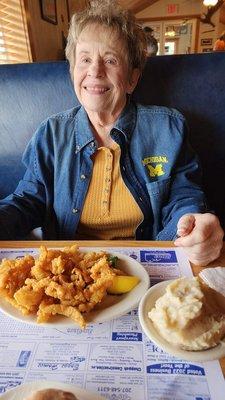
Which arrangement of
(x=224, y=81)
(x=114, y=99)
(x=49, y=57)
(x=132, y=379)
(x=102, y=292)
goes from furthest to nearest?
1. (x=49, y=57)
2. (x=224, y=81)
3. (x=114, y=99)
4. (x=102, y=292)
5. (x=132, y=379)

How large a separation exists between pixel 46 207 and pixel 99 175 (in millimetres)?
234

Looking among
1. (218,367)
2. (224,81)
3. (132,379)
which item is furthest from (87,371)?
(224,81)

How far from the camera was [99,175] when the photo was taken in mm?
1014

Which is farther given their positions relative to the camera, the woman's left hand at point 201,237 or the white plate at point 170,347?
the woman's left hand at point 201,237

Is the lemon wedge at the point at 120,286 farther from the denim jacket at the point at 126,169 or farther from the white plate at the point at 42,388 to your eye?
the denim jacket at the point at 126,169

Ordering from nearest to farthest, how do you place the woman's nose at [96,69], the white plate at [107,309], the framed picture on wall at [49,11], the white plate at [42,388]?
the white plate at [42,388] → the white plate at [107,309] → the woman's nose at [96,69] → the framed picture on wall at [49,11]

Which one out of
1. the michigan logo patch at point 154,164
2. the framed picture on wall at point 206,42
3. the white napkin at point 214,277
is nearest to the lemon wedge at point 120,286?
the white napkin at point 214,277

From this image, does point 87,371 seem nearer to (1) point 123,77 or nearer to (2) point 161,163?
(2) point 161,163

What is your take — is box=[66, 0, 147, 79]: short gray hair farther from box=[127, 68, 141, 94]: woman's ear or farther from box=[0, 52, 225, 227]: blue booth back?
box=[0, 52, 225, 227]: blue booth back

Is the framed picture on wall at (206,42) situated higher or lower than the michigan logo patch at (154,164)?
higher

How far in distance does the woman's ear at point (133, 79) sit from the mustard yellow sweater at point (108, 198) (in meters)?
0.23

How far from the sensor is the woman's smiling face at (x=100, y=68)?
3.19ft

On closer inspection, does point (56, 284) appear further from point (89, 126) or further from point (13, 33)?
point (13, 33)

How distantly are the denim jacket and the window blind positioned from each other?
126cm
